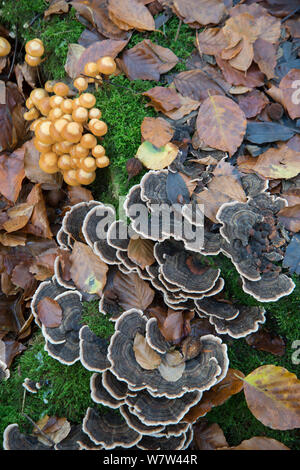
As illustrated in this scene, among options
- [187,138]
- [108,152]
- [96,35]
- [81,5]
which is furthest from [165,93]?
[81,5]

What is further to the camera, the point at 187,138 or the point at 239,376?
the point at 187,138

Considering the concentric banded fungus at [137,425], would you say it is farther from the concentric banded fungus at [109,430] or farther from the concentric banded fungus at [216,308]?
the concentric banded fungus at [216,308]

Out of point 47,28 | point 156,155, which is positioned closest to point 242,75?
point 156,155

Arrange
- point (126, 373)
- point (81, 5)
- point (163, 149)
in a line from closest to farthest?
1. point (126, 373)
2. point (163, 149)
3. point (81, 5)

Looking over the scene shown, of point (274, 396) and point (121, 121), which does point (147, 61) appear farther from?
point (274, 396)

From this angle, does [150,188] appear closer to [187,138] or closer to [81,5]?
[187,138]

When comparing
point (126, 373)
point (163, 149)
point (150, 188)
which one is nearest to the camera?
point (126, 373)
